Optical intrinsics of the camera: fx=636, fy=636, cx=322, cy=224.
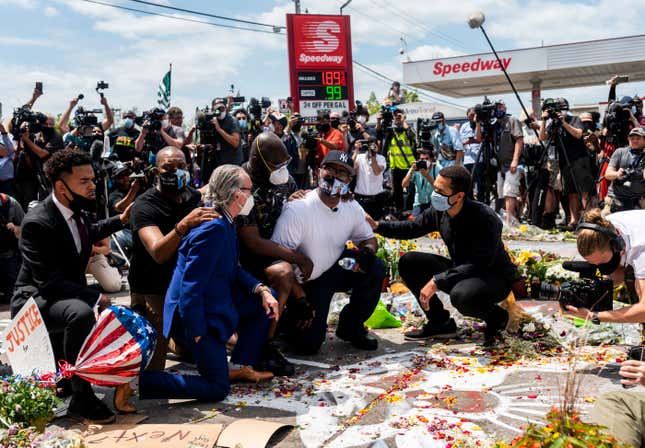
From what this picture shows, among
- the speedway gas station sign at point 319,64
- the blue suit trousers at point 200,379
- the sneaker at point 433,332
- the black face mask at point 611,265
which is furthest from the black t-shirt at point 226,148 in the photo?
the speedway gas station sign at point 319,64

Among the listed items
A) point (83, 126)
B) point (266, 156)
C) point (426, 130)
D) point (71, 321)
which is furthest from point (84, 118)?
point (71, 321)

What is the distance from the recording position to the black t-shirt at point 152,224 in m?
4.05

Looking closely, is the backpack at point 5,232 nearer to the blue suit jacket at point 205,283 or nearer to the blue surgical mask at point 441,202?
the blue suit jacket at point 205,283

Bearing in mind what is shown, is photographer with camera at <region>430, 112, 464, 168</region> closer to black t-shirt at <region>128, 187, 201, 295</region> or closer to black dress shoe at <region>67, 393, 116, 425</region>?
black t-shirt at <region>128, 187, 201, 295</region>

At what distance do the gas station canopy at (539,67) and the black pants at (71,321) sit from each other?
23281 mm

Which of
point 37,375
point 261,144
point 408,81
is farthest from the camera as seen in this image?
point 408,81

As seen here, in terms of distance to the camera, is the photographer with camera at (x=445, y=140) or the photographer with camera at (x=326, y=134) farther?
the photographer with camera at (x=326, y=134)

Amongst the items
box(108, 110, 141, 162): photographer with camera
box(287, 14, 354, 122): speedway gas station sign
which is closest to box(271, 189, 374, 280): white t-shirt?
box(108, 110, 141, 162): photographer with camera

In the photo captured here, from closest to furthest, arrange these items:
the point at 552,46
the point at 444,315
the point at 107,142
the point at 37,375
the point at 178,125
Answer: the point at 37,375 < the point at 444,315 < the point at 107,142 < the point at 178,125 < the point at 552,46

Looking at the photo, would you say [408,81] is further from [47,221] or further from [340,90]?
[47,221]

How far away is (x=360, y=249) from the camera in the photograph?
15.8 feet

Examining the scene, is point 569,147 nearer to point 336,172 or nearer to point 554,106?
point 554,106

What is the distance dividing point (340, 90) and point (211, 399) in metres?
14.5

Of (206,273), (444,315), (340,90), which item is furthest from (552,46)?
(206,273)
